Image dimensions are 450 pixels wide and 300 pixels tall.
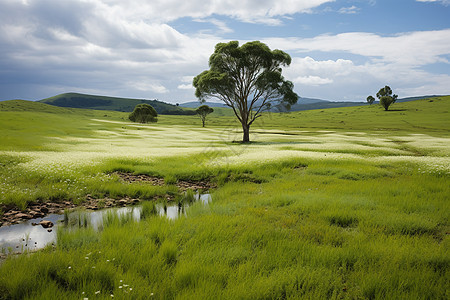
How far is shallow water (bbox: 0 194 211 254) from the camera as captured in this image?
6.98 m

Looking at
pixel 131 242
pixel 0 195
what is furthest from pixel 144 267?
pixel 0 195

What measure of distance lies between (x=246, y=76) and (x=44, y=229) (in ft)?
126

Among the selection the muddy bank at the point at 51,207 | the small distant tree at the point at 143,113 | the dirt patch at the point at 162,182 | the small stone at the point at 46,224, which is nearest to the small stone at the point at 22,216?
the muddy bank at the point at 51,207

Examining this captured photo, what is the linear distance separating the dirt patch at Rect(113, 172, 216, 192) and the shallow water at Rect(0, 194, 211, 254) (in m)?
3.86

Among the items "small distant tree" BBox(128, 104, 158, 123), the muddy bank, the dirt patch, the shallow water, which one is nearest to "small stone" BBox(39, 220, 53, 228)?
the shallow water

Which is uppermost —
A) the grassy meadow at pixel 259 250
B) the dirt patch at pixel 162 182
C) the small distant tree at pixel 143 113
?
the small distant tree at pixel 143 113

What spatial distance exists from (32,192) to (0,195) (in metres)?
1.13

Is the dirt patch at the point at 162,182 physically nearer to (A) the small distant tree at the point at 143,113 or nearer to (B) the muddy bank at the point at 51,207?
(B) the muddy bank at the point at 51,207

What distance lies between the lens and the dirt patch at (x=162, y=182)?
49.0 feet

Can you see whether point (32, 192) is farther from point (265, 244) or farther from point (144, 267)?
point (265, 244)

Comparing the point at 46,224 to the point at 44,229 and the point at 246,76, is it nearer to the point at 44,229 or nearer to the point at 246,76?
the point at 44,229

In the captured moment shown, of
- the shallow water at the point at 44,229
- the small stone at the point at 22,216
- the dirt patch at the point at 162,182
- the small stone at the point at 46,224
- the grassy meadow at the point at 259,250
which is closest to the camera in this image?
the grassy meadow at the point at 259,250

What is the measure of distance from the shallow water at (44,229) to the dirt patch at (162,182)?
386 cm

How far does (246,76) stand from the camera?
1668 inches
